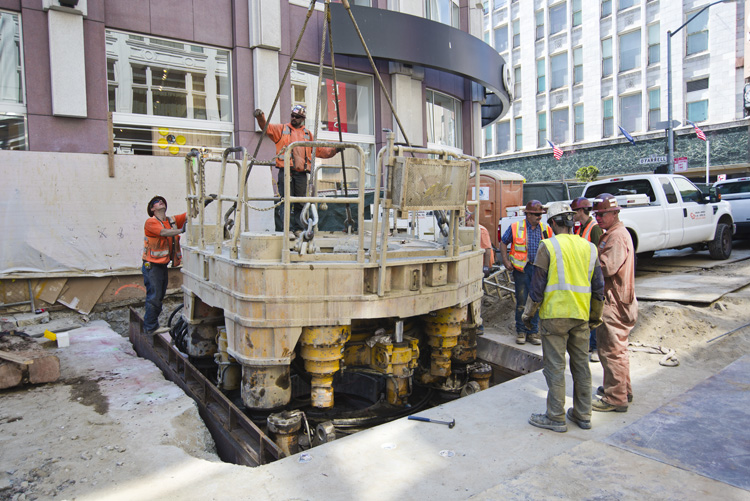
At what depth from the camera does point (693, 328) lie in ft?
21.7

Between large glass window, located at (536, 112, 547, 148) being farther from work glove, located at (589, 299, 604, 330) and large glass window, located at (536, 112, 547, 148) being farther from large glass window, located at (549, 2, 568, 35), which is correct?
work glove, located at (589, 299, 604, 330)

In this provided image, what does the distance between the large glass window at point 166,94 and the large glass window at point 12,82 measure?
1.45 metres

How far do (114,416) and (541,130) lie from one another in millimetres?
34127

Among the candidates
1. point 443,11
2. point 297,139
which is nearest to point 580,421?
point 297,139

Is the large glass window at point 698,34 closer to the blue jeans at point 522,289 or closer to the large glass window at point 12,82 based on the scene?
the blue jeans at point 522,289

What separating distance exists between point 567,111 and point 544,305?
31981 millimetres

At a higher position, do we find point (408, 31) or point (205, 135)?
point (408, 31)

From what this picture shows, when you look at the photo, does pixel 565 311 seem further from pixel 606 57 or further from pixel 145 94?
pixel 606 57

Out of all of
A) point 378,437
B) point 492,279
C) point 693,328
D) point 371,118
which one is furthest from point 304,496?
point 371,118

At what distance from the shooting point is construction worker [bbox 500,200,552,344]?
6.77 meters

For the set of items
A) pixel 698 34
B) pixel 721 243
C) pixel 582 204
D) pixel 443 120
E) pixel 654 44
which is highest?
pixel 654 44

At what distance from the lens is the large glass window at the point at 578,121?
3206 centimetres

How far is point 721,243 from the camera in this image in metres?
11.3

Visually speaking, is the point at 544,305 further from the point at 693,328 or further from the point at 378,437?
the point at 693,328
